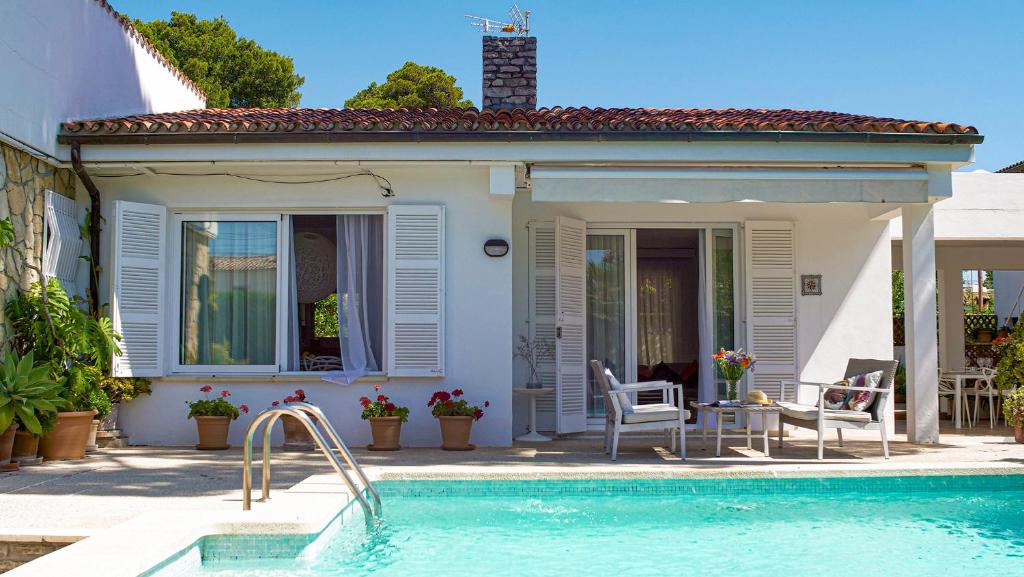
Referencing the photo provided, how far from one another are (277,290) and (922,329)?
7194mm

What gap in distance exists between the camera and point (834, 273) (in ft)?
38.7

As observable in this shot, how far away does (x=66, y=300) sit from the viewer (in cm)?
936

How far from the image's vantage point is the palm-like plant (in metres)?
8.13

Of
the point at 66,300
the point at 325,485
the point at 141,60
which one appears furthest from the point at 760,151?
the point at 141,60

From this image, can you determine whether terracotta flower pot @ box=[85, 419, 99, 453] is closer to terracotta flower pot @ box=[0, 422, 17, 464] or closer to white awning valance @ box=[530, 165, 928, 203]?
terracotta flower pot @ box=[0, 422, 17, 464]

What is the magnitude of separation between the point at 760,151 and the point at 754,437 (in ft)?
10.5

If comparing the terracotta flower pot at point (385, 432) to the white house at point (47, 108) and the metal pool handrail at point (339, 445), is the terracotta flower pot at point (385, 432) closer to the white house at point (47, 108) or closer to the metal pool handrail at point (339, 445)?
the metal pool handrail at point (339, 445)

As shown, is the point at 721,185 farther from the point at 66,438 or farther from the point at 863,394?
the point at 66,438

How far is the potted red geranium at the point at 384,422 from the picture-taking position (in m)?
9.67

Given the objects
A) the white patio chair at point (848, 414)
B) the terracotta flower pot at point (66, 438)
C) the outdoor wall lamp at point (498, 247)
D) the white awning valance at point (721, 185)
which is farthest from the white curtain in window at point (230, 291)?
the white patio chair at point (848, 414)

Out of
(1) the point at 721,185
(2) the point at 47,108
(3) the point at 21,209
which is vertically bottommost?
(3) the point at 21,209

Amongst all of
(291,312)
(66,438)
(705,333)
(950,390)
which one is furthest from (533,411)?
(950,390)

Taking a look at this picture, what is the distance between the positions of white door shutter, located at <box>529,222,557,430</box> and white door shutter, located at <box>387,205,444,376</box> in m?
1.61

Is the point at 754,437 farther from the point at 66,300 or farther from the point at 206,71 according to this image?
the point at 206,71
